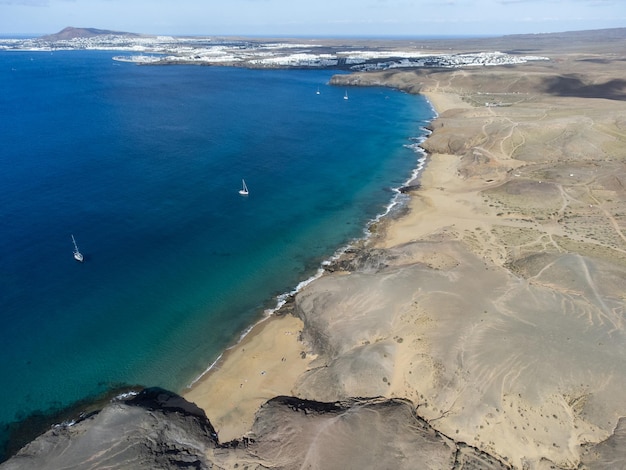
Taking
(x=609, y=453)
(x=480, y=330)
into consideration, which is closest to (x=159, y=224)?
(x=480, y=330)

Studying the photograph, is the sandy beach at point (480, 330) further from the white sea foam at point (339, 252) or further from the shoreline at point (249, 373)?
the white sea foam at point (339, 252)

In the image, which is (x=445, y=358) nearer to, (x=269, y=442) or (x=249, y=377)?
(x=269, y=442)

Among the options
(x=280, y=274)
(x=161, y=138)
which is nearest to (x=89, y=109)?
(x=161, y=138)

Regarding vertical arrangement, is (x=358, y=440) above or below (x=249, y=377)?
above

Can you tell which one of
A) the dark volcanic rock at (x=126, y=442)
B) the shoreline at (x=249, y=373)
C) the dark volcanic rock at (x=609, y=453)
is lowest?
the shoreline at (x=249, y=373)

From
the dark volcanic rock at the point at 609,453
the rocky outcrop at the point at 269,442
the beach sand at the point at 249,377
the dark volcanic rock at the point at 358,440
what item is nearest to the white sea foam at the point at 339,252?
the beach sand at the point at 249,377

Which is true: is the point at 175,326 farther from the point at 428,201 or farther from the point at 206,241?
the point at 428,201

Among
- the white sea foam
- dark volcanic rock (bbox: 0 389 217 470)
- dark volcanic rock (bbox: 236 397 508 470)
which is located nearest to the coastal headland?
dark volcanic rock (bbox: 236 397 508 470)
